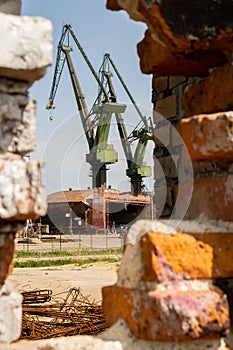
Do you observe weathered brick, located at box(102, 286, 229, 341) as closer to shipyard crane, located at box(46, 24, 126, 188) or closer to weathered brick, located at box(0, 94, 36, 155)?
weathered brick, located at box(0, 94, 36, 155)

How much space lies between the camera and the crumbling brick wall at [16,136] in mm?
1523

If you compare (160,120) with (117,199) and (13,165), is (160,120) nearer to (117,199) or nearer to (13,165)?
(13,165)

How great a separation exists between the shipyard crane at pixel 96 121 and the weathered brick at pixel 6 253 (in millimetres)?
28221

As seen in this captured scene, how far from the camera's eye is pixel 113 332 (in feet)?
5.68

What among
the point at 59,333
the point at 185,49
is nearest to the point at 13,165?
the point at 185,49

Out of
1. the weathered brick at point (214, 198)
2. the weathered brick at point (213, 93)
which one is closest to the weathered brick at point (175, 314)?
the weathered brick at point (214, 198)

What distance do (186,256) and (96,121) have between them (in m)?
31.1

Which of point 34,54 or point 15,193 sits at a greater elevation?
point 34,54

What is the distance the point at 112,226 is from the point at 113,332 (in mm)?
28303

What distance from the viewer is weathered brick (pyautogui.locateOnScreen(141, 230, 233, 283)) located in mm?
1668

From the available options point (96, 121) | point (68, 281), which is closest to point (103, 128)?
point (96, 121)

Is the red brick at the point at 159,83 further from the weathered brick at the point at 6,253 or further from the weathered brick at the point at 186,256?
the weathered brick at the point at 6,253

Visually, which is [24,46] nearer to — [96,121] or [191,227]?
[191,227]

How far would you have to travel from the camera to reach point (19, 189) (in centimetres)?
153
